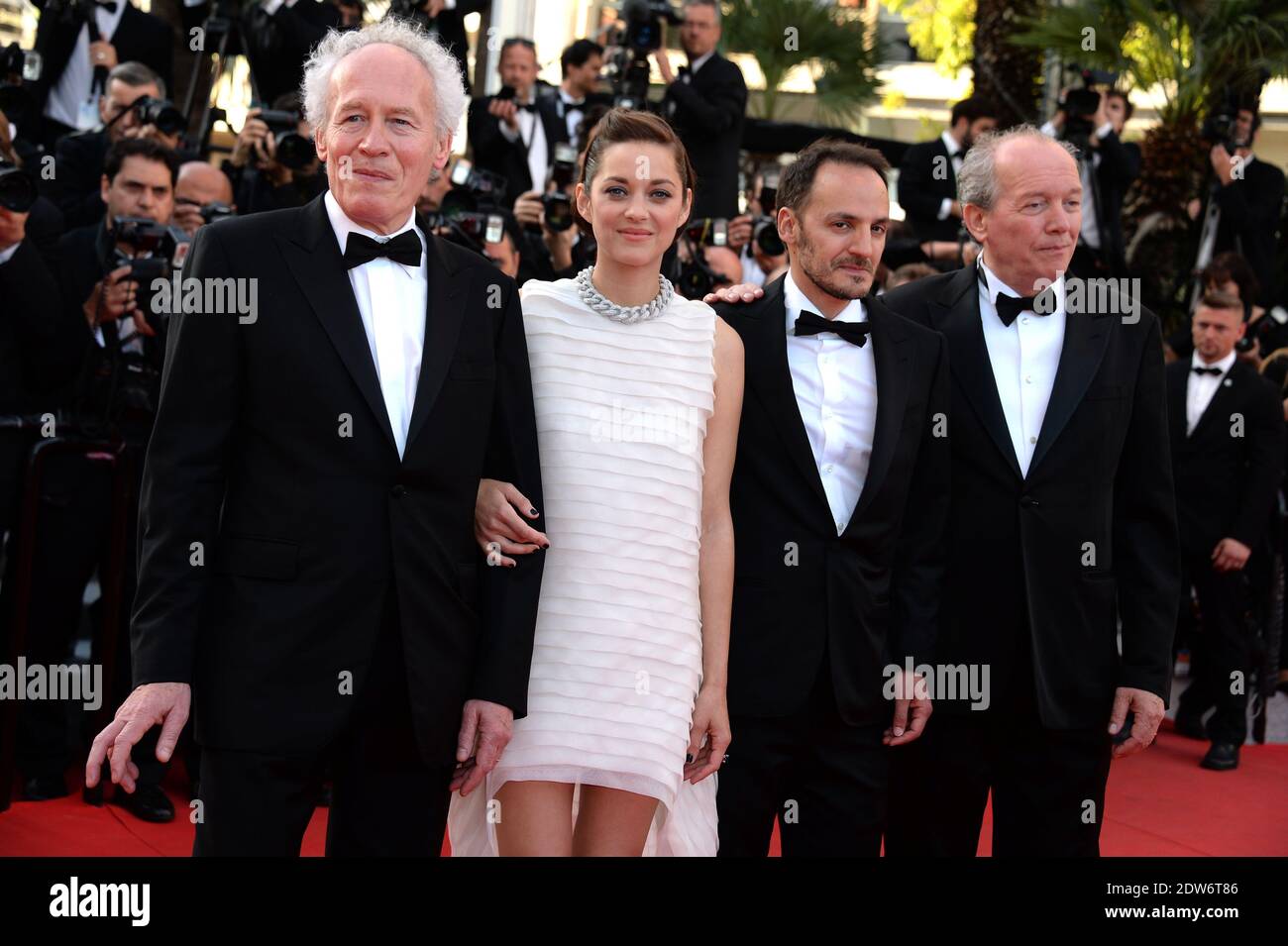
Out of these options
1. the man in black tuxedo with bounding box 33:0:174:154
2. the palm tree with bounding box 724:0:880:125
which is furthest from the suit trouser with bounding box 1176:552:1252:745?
the palm tree with bounding box 724:0:880:125

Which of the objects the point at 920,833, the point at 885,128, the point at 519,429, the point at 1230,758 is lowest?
the point at 1230,758

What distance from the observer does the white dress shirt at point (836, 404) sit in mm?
2818

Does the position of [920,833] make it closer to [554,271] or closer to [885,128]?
[554,271]

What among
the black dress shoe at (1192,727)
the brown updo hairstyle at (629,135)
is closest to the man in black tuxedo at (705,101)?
the black dress shoe at (1192,727)

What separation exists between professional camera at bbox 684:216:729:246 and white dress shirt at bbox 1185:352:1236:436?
2242 millimetres

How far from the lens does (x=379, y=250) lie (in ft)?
7.65

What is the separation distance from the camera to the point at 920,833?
3.00 meters

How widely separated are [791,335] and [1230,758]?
147 inches

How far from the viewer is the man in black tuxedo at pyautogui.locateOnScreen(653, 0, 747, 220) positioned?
21.7 ft

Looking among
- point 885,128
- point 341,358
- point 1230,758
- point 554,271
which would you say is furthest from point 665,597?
point 885,128

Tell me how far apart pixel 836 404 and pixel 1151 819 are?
278 cm

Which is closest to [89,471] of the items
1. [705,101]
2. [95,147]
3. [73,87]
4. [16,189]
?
[16,189]

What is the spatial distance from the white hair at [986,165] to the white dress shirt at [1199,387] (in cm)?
325
